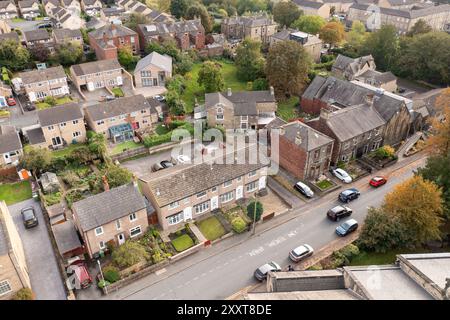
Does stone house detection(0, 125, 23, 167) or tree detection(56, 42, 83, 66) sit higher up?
tree detection(56, 42, 83, 66)

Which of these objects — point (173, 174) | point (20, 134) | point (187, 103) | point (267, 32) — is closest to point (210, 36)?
point (267, 32)

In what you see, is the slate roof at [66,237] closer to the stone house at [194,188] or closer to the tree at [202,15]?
the stone house at [194,188]

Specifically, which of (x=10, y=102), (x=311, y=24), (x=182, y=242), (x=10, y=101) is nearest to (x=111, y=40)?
(x=10, y=101)

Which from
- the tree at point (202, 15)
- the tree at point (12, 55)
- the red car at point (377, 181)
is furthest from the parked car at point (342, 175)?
the tree at point (12, 55)

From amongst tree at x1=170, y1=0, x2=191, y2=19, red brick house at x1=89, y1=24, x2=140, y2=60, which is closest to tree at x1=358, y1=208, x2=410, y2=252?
A: red brick house at x1=89, y1=24, x2=140, y2=60

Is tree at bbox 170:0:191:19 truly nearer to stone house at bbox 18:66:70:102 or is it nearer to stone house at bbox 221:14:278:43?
stone house at bbox 221:14:278:43

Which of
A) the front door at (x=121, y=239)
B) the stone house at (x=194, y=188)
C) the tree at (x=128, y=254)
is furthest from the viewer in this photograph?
the stone house at (x=194, y=188)
